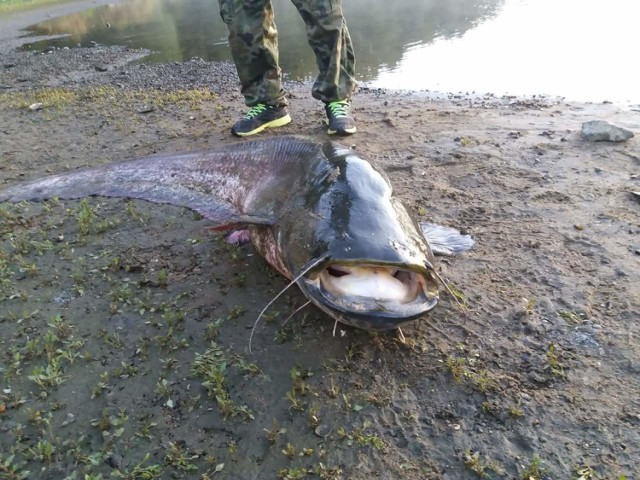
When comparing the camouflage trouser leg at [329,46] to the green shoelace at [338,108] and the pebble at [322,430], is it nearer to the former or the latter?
the green shoelace at [338,108]

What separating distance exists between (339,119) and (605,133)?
7.31ft

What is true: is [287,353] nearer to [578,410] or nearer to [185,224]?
[578,410]

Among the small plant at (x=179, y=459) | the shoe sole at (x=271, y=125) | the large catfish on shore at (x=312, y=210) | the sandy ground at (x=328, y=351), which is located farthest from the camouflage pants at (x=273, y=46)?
the small plant at (x=179, y=459)

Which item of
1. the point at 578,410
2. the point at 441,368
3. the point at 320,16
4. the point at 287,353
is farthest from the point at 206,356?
the point at 320,16

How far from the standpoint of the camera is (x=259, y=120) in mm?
4707

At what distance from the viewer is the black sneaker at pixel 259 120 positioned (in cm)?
462

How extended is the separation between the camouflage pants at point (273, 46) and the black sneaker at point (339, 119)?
63 millimetres

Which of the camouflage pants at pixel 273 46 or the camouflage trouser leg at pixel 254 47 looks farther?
the camouflage trouser leg at pixel 254 47

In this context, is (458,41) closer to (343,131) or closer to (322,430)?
(343,131)

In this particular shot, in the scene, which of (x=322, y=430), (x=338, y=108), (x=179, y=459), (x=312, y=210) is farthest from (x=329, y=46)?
(x=179, y=459)

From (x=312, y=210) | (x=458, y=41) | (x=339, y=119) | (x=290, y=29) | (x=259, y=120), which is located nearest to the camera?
(x=312, y=210)

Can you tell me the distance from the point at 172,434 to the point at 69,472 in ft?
1.13

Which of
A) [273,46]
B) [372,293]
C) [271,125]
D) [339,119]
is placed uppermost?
[273,46]

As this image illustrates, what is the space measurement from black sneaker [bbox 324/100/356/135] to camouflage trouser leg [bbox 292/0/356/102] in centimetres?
6
